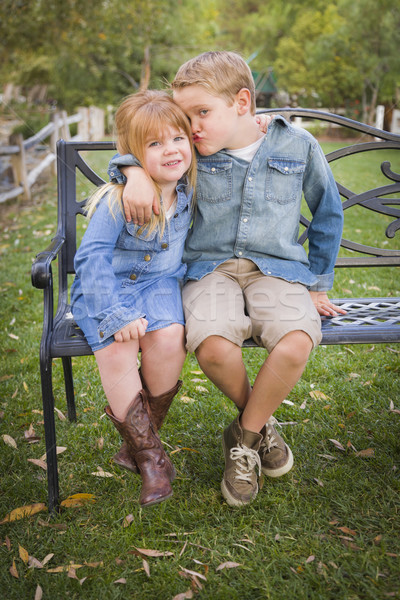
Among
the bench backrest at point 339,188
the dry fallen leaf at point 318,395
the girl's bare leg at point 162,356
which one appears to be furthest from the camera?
the dry fallen leaf at point 318,395

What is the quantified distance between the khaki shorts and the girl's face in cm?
45

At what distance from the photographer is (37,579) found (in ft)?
6.03

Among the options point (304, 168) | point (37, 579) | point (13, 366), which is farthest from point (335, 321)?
point (13, 366)

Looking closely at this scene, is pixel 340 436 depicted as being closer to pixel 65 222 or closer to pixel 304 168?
pixel 304 168

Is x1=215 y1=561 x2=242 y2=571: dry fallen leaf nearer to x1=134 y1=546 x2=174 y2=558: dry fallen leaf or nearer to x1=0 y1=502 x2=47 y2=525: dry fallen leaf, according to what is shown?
x1=134 y1=546 x2=174 y2=558: dry fallen leaf

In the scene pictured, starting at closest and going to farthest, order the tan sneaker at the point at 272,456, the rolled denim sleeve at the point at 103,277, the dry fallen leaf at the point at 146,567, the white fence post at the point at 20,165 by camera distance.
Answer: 1. the dry fallen leaf at the point at 146,567
2. the rolled denim sleeve at the point at 103,277
3. the tan sneaker at the point at 272,456
4. the white fence post at the point at 20,165

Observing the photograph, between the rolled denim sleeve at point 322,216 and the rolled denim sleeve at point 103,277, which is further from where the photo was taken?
the rolled denim sleeve at point 322,216

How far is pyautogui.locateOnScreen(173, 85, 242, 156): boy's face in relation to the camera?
212 centimetres

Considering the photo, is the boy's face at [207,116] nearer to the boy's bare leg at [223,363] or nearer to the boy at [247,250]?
the boy at [247,250]

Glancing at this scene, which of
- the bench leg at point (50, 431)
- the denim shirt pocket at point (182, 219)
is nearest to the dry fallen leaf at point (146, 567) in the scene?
the bench leg at point (50, 431)

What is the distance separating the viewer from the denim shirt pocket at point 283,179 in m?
2.26

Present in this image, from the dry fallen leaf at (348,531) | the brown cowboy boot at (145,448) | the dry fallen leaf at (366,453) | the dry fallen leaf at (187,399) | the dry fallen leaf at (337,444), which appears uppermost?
the brown cowboy boot at (145,448)

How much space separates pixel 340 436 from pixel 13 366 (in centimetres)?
202

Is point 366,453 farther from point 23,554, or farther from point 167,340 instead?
point 23,554
